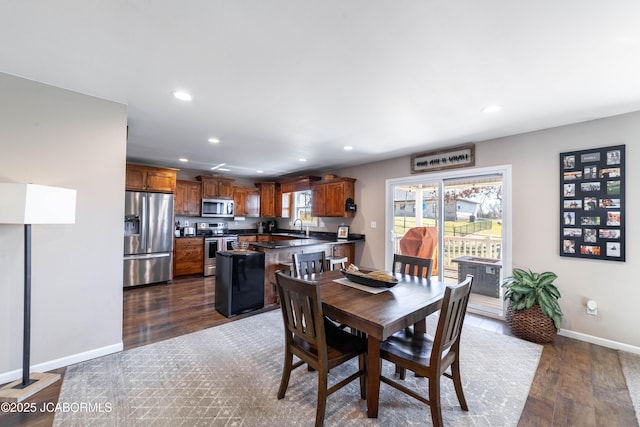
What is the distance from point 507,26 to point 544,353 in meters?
3.00

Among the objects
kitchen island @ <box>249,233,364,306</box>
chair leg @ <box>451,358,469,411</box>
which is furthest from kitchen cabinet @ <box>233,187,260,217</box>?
chair leg @ <box>451,358,469,411</box>

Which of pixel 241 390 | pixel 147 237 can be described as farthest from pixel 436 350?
pixel 147 237

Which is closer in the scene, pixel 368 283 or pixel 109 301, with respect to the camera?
pixel 368 283

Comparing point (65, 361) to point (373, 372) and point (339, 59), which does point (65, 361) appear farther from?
point (339, 59)

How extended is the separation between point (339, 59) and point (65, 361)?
3.38 m

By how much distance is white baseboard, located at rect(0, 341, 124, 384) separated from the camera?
2088mm

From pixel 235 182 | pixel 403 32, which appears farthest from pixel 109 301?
pixel 235 182

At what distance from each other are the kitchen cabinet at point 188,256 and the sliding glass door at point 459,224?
4082mm

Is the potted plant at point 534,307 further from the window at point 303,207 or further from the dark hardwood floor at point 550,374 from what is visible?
the window at point 303,207

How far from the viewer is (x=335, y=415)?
1805 mm

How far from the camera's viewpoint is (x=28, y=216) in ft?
6.05

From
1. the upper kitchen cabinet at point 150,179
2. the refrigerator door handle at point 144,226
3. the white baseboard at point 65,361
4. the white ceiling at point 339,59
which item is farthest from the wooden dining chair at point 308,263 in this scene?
the upper kitchen cabinet at point 150,179

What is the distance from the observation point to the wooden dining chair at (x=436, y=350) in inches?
61.6

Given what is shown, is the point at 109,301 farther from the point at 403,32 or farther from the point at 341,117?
the point at 403,32
